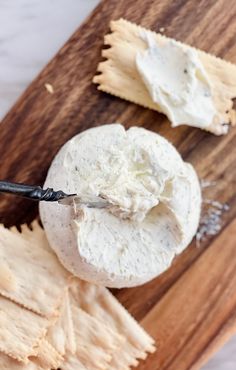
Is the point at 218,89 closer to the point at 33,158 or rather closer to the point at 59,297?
the point at 33,158

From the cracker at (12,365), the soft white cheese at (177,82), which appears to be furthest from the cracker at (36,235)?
the soft white cheese at (177,82)

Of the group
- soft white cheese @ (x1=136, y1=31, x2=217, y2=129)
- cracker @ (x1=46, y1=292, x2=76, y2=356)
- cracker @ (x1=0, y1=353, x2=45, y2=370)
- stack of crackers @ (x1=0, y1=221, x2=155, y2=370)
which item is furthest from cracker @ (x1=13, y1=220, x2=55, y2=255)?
soft white cheese @ (x1=136, y1=31, x2=217, y2=129)

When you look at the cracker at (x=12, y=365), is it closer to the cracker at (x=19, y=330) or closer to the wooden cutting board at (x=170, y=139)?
the cracker at (x=19, y=330)

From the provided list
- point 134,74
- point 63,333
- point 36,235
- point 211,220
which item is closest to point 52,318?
point 63,333

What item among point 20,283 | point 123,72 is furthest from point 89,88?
point 20,283

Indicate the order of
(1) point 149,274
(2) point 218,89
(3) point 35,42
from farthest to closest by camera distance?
1. (3) point 35,42
2. (2) point 218,89
3. (1) point 149,274

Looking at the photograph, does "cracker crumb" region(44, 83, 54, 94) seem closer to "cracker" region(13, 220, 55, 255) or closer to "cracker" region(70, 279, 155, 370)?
"cracker" region(13, 220, 55, 255)

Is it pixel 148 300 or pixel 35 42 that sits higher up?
pixel 35 42

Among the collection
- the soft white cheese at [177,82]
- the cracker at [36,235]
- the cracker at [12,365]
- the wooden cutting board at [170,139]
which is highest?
the soft white cheese at [177,82]
